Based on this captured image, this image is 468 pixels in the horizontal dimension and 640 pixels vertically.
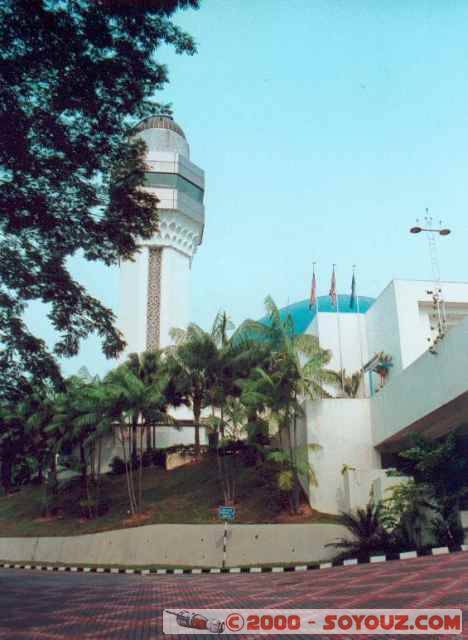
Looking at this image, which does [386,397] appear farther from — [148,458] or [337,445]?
[148,458]

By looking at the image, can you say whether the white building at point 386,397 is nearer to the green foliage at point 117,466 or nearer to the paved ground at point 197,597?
the paved ground at point 197,597

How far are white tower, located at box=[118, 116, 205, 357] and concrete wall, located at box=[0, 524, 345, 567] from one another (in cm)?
1486

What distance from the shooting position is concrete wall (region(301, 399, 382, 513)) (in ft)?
61.4

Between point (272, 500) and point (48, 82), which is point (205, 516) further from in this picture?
point (48, 82)

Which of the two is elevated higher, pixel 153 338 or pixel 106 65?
pixel 153 338

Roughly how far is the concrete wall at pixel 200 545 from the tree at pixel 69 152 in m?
9.78

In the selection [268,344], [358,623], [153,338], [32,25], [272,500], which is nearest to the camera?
[358,623]

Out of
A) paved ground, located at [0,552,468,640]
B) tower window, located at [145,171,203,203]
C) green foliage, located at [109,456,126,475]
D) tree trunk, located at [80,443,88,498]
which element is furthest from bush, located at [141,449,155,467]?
paved ground, located at [0,552,468,640]

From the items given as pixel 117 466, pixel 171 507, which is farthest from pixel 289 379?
pixel 117 466

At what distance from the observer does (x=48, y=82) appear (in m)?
7.88

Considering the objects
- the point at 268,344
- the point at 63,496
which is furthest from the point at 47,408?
the point at 268,344

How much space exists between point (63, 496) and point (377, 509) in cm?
1733

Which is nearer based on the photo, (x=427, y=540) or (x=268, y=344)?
→ (x=427, y=540)

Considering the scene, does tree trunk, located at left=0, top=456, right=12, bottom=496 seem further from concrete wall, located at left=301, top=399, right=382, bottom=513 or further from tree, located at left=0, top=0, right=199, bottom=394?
tree, located at left=0, top=0, right=199, bottom=394
